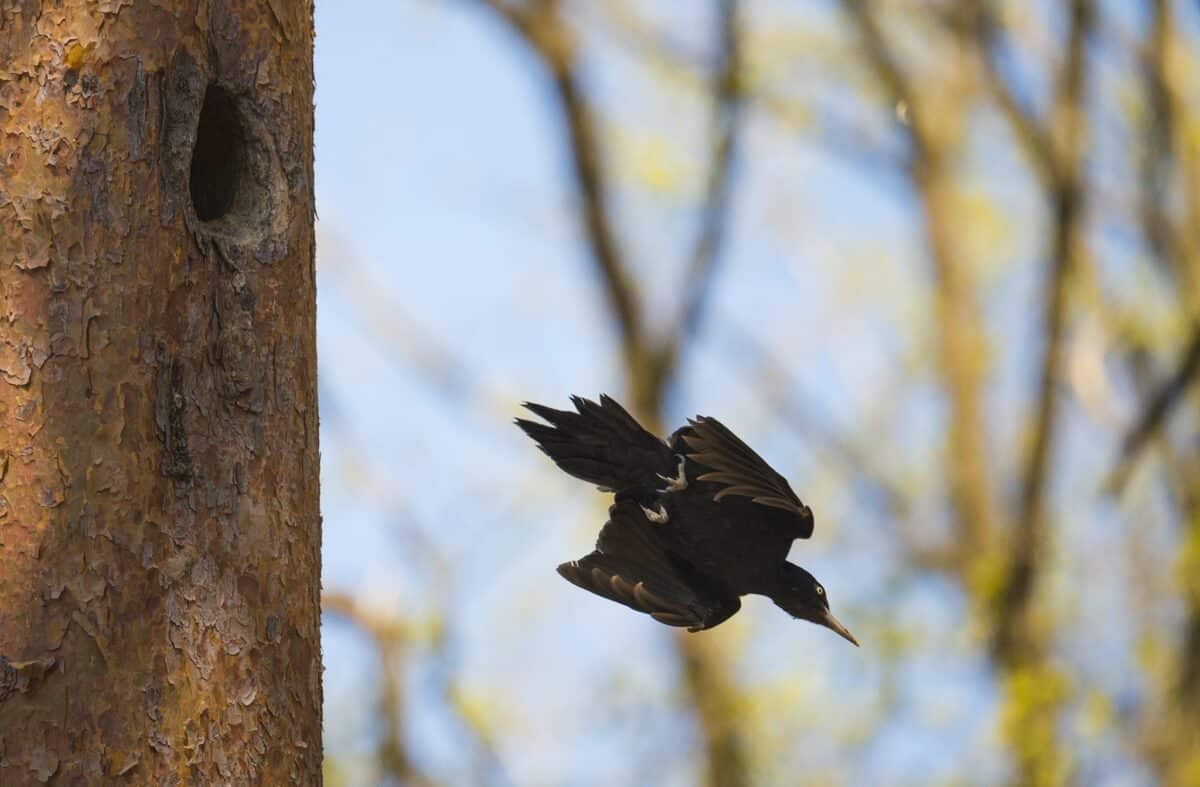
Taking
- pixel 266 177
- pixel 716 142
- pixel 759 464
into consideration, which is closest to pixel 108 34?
pixel 266 177

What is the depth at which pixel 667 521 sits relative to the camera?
367 cm

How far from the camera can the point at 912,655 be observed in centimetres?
1083

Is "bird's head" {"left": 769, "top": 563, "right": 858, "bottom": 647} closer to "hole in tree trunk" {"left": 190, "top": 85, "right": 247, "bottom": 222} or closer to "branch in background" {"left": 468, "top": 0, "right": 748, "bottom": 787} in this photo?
"hole in tree trunk" {"left": 190, "top": 85, "right": 247, "bottom": 222}

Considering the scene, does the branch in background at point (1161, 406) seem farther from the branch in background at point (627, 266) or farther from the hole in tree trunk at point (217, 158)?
the hole in tree trunk at point (217, 158)

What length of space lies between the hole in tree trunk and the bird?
0.96 metres

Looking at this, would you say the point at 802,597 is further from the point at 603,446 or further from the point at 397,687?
the point at 397,687

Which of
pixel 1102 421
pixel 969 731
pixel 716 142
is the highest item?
pixel 716 142

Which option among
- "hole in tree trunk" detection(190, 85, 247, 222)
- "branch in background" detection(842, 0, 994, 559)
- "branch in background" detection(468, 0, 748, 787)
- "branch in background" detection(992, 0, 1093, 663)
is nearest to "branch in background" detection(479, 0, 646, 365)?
"branch in background" detection(468, 0, 748, 787)

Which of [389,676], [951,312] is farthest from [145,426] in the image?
[951,312]

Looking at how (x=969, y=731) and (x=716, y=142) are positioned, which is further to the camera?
(x=969, y=731)

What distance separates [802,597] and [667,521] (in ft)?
1.70

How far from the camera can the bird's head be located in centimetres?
385

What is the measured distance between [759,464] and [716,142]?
6.94m

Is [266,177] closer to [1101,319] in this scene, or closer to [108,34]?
[108,34]
